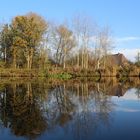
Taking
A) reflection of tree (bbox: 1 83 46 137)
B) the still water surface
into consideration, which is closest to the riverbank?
reflection of tree (bbox: 1 83 46 137)

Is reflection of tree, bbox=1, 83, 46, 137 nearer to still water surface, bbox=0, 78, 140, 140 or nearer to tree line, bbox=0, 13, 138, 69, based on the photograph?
still water surface, bbox=0, 78, 140, 140

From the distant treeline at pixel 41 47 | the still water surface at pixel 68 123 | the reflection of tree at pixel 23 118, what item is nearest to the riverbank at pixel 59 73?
the distant treeline at pixel 41 47

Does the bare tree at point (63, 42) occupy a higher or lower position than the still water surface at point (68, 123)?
higher

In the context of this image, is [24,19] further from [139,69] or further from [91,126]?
[91,126]

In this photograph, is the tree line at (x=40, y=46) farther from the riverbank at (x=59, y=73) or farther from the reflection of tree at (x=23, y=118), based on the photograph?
the reflection of tree at (x=23, y=118)

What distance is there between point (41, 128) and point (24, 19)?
1913 inches

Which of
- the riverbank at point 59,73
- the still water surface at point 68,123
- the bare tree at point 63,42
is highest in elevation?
the bare tree at point 63,42

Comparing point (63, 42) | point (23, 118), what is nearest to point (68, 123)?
point (23, 118)

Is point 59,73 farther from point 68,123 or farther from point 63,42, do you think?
point 68,123

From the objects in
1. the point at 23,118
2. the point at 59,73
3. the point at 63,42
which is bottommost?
the point at 23,118

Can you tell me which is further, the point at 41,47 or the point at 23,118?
the point at 41,47

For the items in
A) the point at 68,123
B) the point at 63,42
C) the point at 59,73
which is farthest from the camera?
the point at 63,42

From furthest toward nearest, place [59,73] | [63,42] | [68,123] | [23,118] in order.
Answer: [63,42] < [59,73] < [23,118] < [68,123]

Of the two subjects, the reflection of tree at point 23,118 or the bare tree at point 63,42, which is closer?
the reflection of tree at point 23,118
